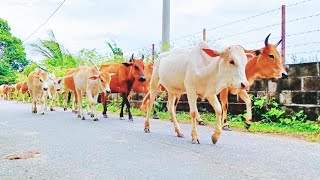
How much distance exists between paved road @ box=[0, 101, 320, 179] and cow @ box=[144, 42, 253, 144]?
0.69 metres

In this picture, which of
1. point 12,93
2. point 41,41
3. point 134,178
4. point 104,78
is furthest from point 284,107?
point 12,93

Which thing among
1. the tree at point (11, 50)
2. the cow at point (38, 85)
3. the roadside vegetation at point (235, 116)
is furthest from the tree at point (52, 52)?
the tree at point (11, 50)

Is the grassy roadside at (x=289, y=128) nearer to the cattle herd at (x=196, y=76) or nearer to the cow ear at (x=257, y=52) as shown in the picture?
the cattle herd at (x=196, y=76)

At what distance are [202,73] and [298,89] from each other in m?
3.89

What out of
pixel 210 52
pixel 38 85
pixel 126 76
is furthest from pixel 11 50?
pixel 210 52

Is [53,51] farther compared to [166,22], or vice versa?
[53,51]

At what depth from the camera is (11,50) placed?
57875 millimetres

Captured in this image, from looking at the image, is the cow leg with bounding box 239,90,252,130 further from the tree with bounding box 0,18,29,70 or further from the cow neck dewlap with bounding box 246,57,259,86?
the tree with bounding box 0,18,29,70

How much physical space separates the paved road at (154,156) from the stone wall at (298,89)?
199 cm

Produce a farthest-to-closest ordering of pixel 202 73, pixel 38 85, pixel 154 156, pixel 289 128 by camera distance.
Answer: pixel 38 85
pixel 289 128
pixel 202 73
pixel 154 156

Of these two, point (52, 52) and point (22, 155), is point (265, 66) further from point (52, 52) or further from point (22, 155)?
point (52, 52)

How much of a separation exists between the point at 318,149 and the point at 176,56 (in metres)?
2.93

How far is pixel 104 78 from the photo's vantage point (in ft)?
38.2

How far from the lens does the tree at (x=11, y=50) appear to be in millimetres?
56906
